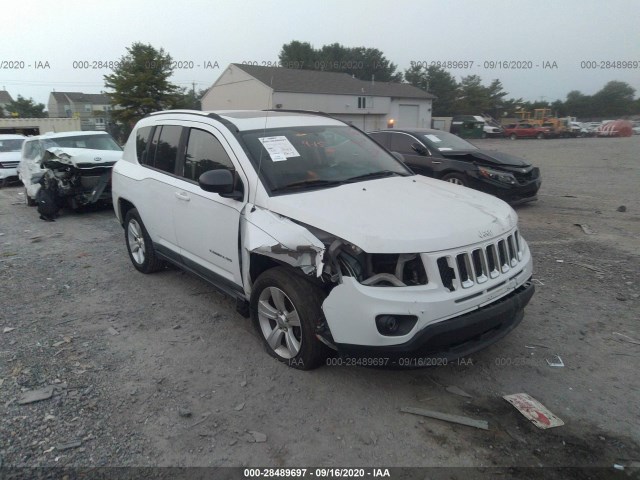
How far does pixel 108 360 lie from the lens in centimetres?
370

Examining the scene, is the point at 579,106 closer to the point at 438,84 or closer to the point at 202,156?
the point at 438,84

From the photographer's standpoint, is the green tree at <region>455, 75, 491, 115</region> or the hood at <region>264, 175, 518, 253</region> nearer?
the hood at <region>264, 175, 518, 253</region>

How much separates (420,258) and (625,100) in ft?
285

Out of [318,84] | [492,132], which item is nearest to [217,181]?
[318,84]

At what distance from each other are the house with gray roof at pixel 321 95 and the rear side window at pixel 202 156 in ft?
115

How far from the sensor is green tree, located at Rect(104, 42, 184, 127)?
115ft

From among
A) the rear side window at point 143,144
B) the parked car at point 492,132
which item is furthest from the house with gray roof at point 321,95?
the rear side window at point 143,144

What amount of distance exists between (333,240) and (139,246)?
355 cm

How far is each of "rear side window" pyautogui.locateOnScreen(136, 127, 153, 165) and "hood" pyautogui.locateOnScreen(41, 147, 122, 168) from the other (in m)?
4.09

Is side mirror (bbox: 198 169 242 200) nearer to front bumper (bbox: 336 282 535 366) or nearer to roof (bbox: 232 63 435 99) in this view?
front bumper (bbox: 336 282 535 366)

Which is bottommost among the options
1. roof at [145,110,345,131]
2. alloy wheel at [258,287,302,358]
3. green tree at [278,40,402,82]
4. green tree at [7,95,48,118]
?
alloy wheel at [258,287,302,358]

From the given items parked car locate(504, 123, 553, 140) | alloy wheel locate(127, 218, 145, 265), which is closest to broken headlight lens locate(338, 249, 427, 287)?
alloy wheel locate(127, 218, 145, 265)

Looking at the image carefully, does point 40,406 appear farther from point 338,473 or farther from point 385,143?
point 385,143

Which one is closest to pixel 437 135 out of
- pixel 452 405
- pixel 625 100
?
pixel 452 405
